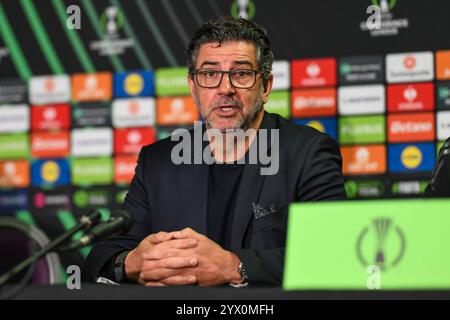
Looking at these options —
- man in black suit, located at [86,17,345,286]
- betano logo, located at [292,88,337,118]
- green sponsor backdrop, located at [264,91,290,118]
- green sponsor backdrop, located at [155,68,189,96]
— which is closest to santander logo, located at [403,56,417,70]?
betano logo, located at [292,88,337,118]

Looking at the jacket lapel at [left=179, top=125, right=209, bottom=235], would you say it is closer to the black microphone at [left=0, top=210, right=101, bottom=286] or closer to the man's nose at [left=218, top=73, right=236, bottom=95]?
the man's nose at [left=218, top=73, right=236, bottom=95]

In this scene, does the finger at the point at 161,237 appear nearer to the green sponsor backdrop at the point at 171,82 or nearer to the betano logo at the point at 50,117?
the green sponsor backdrop at the point at 171,82

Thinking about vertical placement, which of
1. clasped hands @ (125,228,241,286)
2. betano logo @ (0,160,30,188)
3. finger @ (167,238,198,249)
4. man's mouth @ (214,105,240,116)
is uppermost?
man's mouth @ (214,105,240,116)

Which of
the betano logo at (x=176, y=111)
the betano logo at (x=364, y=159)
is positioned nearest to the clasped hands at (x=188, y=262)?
the betano logo at (x=364, y=159)

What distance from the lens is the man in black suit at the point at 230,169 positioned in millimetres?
2113

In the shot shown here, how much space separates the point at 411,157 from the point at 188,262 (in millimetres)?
1411

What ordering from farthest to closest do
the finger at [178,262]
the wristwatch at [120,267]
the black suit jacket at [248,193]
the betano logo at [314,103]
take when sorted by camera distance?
the betano logo at [314,103]
the black suit jacket at [248,193]
the wristwatch at [120,267]
the finger at [178,262]

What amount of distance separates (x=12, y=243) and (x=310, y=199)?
152cm

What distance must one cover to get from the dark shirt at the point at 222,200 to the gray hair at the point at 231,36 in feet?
1.01

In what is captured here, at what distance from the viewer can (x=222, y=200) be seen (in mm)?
2238

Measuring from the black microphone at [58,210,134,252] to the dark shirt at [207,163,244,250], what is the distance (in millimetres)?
794

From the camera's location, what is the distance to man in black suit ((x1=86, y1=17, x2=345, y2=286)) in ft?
6.93

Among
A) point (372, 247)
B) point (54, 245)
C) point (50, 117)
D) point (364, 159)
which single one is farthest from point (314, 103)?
point (54, 245)

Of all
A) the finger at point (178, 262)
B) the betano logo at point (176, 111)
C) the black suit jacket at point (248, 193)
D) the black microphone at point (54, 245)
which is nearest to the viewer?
the black microphone at point (54, 245)
